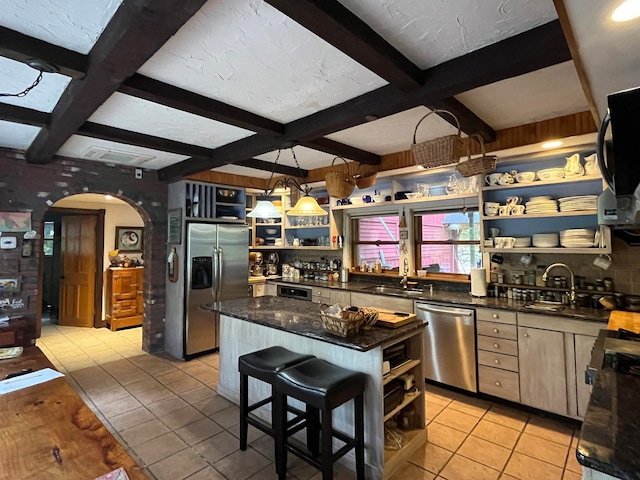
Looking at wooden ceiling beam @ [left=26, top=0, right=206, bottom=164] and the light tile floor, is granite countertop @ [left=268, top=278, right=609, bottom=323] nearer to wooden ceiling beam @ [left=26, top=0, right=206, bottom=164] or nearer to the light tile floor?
the light tile floor

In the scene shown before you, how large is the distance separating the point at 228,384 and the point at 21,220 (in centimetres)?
273

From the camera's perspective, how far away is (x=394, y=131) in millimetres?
3145

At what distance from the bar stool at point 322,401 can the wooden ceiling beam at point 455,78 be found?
1.75m

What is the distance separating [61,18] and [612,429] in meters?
2.63

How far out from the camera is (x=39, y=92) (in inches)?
87.9

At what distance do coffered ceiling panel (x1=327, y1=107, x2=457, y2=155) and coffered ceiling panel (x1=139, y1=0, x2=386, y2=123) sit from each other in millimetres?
637

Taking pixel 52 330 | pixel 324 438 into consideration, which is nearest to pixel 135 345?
pixel 52 330

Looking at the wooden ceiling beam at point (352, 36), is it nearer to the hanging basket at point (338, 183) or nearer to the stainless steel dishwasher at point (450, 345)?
the hanging basket at point (338, 183)

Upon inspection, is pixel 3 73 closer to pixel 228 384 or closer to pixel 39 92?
pixel 39 92

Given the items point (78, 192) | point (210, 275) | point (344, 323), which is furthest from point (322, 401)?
point (78, 192)

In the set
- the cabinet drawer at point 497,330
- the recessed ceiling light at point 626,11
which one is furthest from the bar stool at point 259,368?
the recessed ceiling light at point 626,11

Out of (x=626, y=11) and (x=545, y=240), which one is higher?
(x=626, y=11)

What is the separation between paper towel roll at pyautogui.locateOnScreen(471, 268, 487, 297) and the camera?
344 cm

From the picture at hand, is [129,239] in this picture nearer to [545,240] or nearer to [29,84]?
[29,84]
